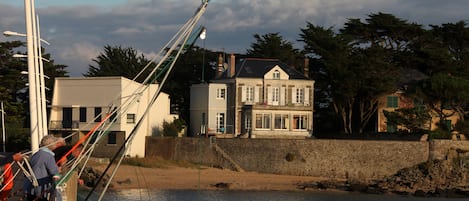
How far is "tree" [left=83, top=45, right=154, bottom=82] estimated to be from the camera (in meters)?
84.9

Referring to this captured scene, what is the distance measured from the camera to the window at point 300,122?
6725cm

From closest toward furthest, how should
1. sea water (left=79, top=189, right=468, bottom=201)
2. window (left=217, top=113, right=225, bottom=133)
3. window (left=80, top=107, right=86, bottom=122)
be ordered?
sea water (left=79, top=189, right=468, bottom=201)
window (left=80, top=107, right=86, bottom=122)
window (left=217, top=113, right=225, bottom=133)

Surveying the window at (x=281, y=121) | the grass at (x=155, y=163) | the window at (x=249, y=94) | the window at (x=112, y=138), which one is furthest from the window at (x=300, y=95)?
the window at (x=112, y=138)

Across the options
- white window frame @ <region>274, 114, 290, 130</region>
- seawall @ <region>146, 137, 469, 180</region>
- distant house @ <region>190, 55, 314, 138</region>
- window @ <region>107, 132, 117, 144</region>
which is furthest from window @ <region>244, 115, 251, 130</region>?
window @ <region>107, 132, 117, 144</region>

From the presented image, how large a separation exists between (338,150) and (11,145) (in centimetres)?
2353

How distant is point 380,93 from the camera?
224 ft

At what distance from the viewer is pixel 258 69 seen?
68250mm

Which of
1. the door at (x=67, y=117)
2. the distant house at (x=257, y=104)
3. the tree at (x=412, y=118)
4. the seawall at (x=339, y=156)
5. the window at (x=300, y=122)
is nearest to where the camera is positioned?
the seawall at (x=339, y=156)

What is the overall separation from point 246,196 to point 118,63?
39.9 meters

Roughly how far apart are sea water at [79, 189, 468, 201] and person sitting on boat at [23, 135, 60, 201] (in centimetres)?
3242

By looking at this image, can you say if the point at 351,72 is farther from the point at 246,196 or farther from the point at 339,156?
the point at 246,196

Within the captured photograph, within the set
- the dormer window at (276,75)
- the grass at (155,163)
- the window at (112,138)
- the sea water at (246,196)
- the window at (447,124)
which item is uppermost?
the dormer window at (276,75)

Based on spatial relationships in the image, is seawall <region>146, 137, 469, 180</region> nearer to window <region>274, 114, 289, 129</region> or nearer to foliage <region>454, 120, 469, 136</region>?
foliage <region>454, 120, 469, 136</region>

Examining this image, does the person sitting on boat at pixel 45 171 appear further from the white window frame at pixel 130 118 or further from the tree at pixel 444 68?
the tree at pixel 444 68
